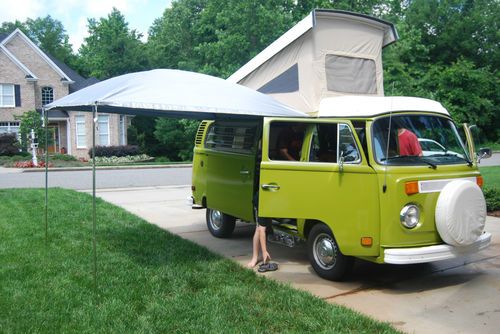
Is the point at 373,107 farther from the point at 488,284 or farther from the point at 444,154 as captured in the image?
the point at 488,284

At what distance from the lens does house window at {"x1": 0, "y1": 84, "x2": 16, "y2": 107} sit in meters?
36.1

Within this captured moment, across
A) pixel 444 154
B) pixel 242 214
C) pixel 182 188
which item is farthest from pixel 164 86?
pixel 182 188

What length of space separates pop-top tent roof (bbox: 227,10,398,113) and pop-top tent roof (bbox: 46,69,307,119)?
148cm

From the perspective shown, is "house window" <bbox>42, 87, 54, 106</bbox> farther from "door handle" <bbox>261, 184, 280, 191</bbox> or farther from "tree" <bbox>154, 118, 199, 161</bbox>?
"door handle" <bbox>261, 184, 280, 191</bbox>

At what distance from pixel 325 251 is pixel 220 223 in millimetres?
3050

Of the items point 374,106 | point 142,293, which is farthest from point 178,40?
point 142,293

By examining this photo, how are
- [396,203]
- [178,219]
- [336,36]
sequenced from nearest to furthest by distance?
[396,203], [336,36], [178,219]

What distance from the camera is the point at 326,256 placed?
20.4ft

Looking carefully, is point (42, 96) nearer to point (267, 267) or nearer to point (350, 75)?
point (350, 75)

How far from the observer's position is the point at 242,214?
7.73 m

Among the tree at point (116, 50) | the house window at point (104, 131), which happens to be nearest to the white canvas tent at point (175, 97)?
the house window at point (104, 131)

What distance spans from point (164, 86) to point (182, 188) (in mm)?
10912

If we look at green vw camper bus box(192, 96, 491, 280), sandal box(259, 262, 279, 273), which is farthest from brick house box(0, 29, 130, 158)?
green vw camper bus box(192, 96, 491, 280)

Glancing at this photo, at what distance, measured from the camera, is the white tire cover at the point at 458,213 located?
5.52m
